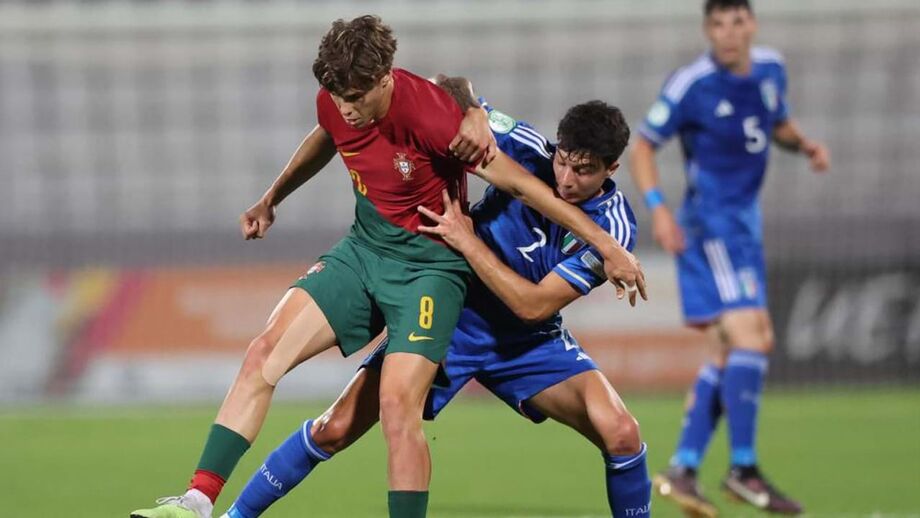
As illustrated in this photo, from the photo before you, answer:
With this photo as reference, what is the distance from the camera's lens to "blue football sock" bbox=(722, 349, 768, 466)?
7188 millimetres

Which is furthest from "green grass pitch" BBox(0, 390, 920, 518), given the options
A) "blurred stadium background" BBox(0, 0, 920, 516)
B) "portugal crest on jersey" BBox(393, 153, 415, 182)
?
"portugal crest on jersey" BBox(393, 153, 415, 182)

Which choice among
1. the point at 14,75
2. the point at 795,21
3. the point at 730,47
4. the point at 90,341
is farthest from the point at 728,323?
the point at 14,75

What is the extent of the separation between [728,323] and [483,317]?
2352 mm

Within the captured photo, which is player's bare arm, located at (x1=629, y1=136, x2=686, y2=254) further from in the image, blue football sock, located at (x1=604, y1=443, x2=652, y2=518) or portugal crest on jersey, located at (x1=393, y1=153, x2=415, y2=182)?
portugal crest on jersey, located at (x1=393, y1=153, x2=415, y2=182)

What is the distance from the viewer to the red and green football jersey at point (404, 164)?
5.09 m

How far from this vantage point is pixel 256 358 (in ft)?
16.2

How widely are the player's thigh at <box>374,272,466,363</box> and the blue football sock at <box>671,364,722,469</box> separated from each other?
92.0 inches

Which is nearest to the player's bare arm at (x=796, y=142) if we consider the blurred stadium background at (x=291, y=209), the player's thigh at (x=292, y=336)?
the blurred stadium background at (x=291, y=209)

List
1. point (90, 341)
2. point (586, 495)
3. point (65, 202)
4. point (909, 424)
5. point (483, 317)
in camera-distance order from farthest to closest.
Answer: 1. point (65, 202)
2. point (90, 341)
3. point (909, 424)
4. point (586, 495)
5. point (483, 317)

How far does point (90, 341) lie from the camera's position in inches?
483

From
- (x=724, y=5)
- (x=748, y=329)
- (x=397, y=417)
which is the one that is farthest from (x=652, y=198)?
(x=397, y=417)

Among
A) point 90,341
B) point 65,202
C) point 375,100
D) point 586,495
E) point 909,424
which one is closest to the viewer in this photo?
point 375,100

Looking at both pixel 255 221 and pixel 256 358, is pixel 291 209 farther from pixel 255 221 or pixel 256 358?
pixel 256 358

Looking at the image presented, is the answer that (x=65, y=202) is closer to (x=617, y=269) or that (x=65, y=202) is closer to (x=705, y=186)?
(x=705, y=186)
